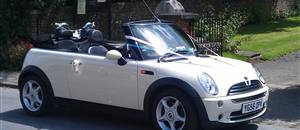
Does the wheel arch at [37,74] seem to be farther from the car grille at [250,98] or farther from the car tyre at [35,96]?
the car grille at [250,98]

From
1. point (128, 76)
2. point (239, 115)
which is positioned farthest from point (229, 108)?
point (128, 76)

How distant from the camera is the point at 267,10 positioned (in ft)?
89.2

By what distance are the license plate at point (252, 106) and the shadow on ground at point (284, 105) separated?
1.13 m

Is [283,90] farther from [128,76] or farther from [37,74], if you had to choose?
[37,74]

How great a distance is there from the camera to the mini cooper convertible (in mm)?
7445

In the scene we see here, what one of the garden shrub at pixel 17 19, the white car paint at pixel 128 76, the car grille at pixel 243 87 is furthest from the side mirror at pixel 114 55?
the garden shrub at pixel 17 19

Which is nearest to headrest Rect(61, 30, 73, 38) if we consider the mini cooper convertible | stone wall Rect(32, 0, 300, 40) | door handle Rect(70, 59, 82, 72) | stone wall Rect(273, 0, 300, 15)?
the mini cooper convertible

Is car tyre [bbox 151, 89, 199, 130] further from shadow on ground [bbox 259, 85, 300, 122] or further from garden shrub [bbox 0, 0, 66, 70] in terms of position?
garden shrub [bbox 0, 0, 66, 70]

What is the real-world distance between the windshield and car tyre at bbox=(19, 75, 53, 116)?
5.70 ft

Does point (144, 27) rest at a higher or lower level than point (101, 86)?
higher

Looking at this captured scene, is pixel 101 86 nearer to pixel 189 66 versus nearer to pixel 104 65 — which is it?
pixel 104 65

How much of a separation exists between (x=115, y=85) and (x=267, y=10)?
20.1 meters

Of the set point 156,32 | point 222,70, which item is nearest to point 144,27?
point 156,32

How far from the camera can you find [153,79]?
7.78 metres
